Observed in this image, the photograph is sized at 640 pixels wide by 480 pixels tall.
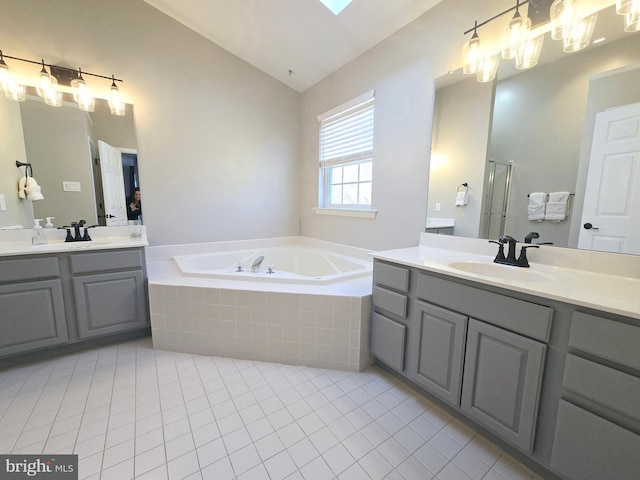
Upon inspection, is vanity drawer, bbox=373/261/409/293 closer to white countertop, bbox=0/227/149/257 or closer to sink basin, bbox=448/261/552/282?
sink basin, bbox=448/261/552/282

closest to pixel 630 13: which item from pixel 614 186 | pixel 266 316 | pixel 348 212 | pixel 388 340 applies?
pixel 614 186

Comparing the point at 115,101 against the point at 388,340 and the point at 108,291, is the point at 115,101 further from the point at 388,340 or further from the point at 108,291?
the point at 388,340

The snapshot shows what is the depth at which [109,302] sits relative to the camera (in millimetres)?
2020

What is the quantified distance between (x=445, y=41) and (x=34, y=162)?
3.15 m

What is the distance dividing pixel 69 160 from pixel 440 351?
3038mm

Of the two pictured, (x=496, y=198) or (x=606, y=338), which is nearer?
(x=606, y=338)

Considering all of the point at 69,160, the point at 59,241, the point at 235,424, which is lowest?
the point at 235,424

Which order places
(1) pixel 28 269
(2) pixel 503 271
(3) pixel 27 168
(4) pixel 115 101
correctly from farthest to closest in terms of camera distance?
(4) pixel 115 101, (3) pixel 27 168, (1) pixel 28 269, (2) pixel 503 271

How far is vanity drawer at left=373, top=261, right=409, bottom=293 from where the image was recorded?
5.04 feet

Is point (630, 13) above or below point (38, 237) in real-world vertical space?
above

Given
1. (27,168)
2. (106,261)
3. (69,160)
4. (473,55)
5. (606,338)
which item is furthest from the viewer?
(69,160)

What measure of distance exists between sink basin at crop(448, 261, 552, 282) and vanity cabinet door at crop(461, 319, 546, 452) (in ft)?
1.08

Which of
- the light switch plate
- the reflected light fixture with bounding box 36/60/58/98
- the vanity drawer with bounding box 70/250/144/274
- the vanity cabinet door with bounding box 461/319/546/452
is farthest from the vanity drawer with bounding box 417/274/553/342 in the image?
the reflected light fixture with bounding box 36/60/58/98

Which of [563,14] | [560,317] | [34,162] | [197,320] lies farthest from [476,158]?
[34,162]
